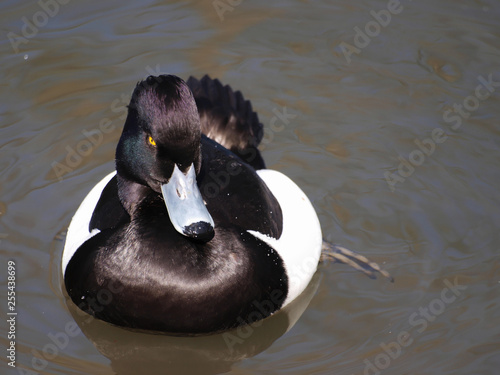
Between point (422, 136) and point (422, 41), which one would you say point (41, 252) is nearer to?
point (422, 136)

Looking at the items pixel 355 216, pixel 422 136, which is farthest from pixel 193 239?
pixel 422 136

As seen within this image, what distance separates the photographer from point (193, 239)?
→ 4.27 meters

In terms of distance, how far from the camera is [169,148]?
3990 millimetres

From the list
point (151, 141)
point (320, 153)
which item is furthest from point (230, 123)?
point (151, 141)

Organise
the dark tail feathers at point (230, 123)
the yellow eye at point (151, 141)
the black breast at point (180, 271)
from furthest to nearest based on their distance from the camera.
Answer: the dark tail feathers at point (230, 123) < the black breast at point (180, 271) < the yellow eye at point (151, 141)

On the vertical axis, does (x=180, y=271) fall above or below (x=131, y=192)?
below

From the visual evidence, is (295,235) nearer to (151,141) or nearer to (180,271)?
(180,271)

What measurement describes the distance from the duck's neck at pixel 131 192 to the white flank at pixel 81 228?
27cm

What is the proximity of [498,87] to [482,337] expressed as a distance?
269cm

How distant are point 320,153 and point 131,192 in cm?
196

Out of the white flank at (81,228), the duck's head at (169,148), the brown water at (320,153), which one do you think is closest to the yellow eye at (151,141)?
the duck's head at (169,148)

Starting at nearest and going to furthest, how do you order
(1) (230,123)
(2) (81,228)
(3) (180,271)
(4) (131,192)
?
(3) (180,271)
(4) (131,192)
(2) (81,228)
(1) (230,123)

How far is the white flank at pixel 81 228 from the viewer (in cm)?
466

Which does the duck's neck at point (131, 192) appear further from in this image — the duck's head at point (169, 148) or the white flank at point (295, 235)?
the white flank at point (295, 235)
